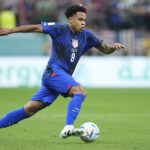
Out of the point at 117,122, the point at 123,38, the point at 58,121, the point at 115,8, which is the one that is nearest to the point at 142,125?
the point at 117,122

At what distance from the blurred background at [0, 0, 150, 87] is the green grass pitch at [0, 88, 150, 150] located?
2.44 meters

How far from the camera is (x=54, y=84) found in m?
7.06

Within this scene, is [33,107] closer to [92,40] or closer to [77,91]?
[77,91]

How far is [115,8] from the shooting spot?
21.7 meters

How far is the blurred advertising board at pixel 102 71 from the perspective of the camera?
18.9 metres

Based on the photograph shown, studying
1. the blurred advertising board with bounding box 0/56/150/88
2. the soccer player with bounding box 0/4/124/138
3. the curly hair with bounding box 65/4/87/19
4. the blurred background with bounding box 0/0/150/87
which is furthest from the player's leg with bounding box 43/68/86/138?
the blurred background with bounding box 0/0/150/87

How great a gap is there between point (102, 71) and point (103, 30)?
8.00 feet

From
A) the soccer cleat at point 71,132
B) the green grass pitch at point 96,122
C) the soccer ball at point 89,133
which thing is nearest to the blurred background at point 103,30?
the green grass pitch at point 96,122

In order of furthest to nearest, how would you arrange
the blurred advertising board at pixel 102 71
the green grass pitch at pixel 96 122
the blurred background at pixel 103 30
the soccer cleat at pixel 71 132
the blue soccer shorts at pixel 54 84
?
the blurred background at pixel 103 30 → the blurred advertising board at pixel 102 71 → the blue soccer shorts at pixel 54 84 → the green grass pitch at pixel 96 122 → the soccer cleat at pixel 71 132

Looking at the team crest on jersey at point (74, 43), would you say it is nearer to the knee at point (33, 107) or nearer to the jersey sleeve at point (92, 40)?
the jersey sleeve at point (92, 40)

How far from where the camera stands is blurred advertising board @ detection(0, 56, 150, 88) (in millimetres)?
18875

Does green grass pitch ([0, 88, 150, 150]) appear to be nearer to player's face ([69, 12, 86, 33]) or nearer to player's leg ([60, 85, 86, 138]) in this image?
player's leg ([60, 85, 86, 138])

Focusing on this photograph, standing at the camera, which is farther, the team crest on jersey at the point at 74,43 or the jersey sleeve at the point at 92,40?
the jersey sleeve at the point at 92,40

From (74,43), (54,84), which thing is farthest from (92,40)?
(54,84)
